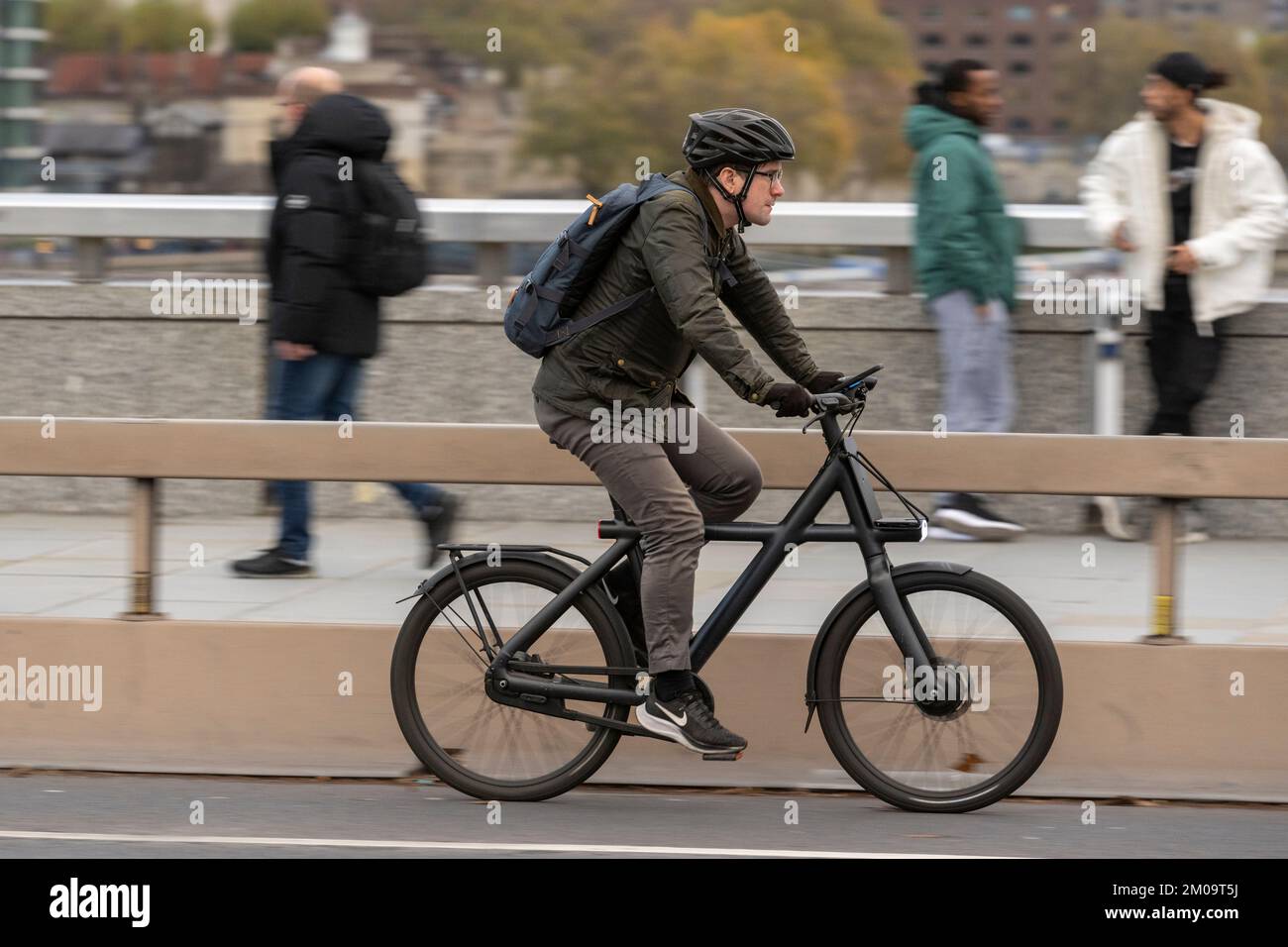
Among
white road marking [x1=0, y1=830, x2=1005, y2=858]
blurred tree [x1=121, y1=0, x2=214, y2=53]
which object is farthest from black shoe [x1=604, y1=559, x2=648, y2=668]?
blurred tree [x1=121, y1=0, x2=214, y2=53]

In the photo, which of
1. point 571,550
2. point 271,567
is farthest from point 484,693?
point 271,567

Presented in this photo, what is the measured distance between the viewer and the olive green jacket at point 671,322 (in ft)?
15.8

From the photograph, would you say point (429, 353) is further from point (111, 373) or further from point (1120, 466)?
point (1120, 466)

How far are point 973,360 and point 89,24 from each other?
2018 centimetres

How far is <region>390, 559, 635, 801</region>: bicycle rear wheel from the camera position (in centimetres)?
534

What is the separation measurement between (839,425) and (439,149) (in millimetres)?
26059

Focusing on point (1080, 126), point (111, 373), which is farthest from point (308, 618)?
point (1080, 126)

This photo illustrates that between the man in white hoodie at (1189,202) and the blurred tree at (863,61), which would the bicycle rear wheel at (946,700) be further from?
the blurred tree at (863,61)

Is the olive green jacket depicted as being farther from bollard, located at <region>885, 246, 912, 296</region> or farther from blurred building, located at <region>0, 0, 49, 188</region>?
blurred building, located at <region>0, 0, 49, 188</region>

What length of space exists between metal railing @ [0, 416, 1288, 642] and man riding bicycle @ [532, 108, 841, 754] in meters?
0.36

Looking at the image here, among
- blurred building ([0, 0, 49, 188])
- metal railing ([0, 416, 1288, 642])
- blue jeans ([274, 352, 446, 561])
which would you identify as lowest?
metal railing ([0, 416, 1288, 642])

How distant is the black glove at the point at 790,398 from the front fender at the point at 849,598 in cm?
58
